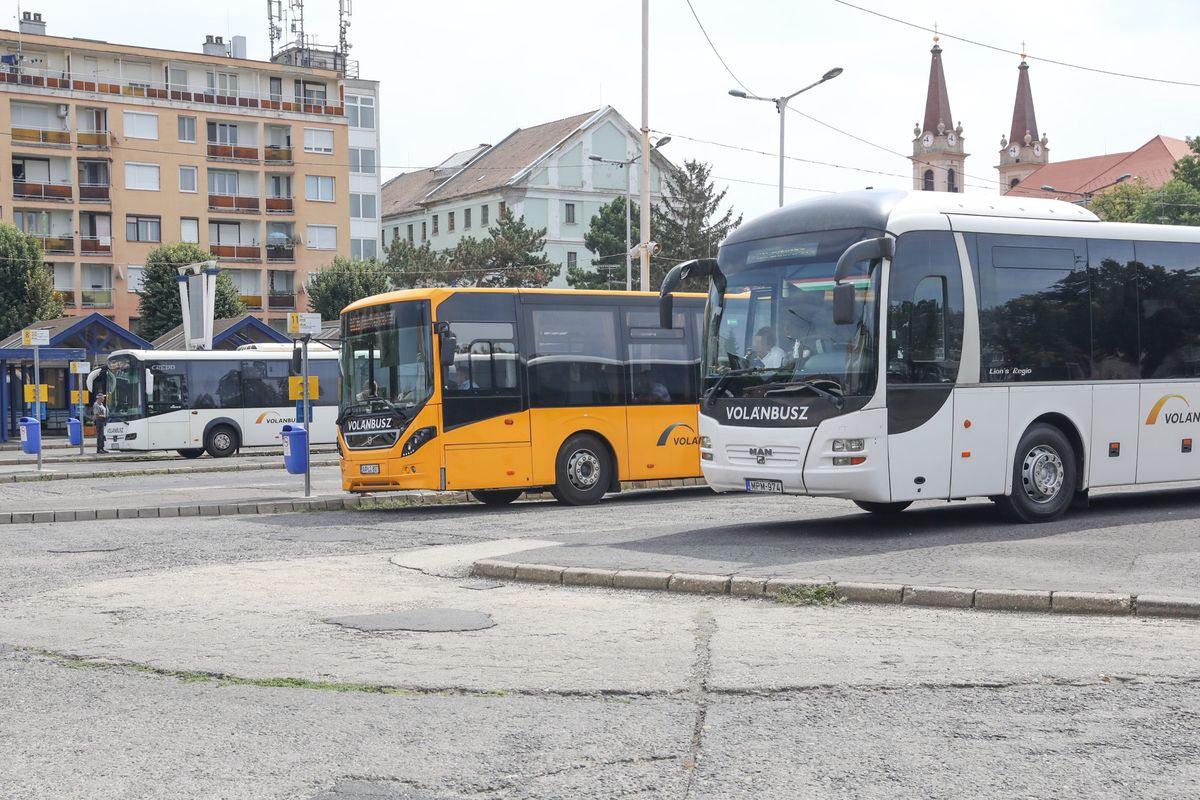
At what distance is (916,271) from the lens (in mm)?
13578

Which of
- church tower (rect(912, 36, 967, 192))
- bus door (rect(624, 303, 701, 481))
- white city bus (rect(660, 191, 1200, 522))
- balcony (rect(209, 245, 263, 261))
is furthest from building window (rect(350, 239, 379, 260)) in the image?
white city bus (rect(660, 191, 1200, 522))

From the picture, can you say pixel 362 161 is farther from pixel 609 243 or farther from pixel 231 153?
pixel 609 243

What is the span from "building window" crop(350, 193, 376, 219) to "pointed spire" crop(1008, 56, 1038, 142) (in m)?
69.3

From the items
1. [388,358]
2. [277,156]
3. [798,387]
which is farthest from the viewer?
[277,156]

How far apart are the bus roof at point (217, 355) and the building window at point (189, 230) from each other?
1447 inches

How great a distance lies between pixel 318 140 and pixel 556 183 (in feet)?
62.3

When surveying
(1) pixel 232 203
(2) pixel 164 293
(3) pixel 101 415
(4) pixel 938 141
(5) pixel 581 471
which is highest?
(4) pixel 938 141

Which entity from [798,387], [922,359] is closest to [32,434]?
[798,387]

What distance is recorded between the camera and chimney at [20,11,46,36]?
73438 millimetres

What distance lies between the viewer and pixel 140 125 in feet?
239

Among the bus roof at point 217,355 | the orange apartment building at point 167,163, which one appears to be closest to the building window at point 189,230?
the orange apartment building at point 167,163

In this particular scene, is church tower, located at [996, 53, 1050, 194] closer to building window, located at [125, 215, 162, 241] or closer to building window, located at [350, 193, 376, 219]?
building window, located at [350, 193, 376, 219]

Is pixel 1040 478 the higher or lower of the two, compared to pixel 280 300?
lower

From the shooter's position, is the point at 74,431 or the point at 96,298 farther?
the point at 96,298
